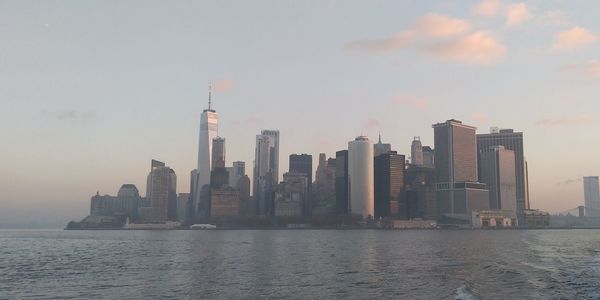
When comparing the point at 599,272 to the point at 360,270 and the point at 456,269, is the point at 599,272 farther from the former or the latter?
the point at 360,270

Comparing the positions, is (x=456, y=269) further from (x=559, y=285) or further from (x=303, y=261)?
(x=303, y=261)

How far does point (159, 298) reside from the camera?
60938 millimetres

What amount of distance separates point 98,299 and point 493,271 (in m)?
58.9

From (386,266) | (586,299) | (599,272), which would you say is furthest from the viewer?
(386,266)

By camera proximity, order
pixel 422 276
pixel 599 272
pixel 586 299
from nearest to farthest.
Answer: pixel 586 299
pixel 422 276
pixel 599 272

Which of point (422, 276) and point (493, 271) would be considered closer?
point (422, 276)

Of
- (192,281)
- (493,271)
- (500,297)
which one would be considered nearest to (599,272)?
(493,271)

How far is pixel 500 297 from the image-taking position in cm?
6109

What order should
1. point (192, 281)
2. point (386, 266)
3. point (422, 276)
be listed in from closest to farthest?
point (192, 281)
point (422, 276)
point (386, 266)

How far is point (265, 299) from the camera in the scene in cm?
6050

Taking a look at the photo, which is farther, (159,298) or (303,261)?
(303,261)

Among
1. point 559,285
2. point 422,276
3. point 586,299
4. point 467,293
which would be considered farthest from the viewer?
point 422,276

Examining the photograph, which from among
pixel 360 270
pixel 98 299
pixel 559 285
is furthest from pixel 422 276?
pixel 98 299

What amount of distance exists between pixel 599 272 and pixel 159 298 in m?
66.6
